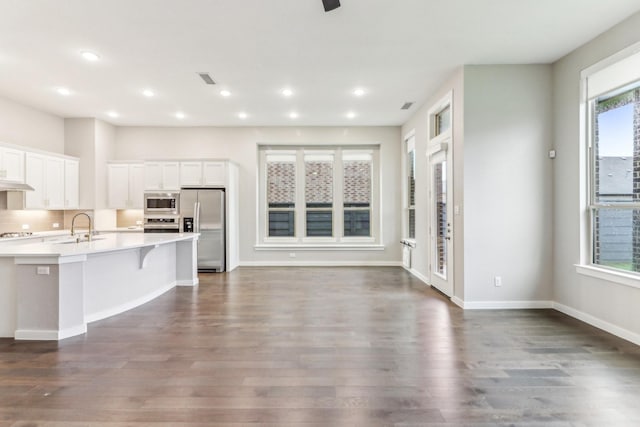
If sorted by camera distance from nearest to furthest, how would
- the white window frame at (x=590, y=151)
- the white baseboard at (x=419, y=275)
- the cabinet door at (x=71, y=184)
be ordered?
the white window frame at (x=590, y=151)
the white baseboard at (x=419, y=275)
the cabinet door at (x=71, y=184)

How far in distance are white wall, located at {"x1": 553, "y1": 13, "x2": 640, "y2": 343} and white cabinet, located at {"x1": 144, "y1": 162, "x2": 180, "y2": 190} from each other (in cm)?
664

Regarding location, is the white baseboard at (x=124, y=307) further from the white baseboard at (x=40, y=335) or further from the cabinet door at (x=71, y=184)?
the cabinet door at (x=71, y=184)

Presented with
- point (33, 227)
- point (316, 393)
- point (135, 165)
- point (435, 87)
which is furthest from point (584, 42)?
point (33, 227)

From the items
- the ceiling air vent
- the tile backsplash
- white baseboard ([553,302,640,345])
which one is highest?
the ceiling air vent

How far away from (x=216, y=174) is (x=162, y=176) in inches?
44.9

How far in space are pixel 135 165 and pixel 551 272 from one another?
7764mm

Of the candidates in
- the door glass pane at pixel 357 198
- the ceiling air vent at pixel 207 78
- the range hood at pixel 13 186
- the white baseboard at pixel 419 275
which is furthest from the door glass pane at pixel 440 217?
the range hood at pixel 13 186

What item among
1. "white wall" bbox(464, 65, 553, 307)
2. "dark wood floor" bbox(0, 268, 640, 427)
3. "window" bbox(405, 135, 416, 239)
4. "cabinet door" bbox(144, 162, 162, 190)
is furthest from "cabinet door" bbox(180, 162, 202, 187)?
"white wall" bbox(464, 65, 553, 307)

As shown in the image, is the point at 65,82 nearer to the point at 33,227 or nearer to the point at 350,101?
the point at 33,227

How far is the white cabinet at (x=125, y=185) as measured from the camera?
716cm

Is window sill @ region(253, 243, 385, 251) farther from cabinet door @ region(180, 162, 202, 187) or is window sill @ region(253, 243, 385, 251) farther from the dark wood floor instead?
the dark wood floor

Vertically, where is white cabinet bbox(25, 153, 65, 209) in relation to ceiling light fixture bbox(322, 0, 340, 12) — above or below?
below

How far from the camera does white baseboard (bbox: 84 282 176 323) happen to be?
384 cm

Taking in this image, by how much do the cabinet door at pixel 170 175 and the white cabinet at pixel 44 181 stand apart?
1775mm
